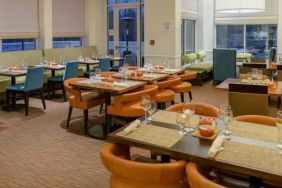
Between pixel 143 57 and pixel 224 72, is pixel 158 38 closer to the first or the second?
pixel 143 57

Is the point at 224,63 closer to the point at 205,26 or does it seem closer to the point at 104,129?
the point at 205,26

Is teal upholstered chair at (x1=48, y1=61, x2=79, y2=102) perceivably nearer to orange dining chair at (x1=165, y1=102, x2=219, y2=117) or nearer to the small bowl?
orange dining chair at (x1=165, y1=102, x2=219, y2=117)

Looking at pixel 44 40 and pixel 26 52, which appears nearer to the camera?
pixel 26 52

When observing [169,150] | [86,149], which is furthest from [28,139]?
[169,150]

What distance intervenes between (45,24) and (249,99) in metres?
6.75

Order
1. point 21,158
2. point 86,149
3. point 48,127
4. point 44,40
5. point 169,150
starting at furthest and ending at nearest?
point 44,40 → point 48,127 → point 86,149 → point 21,158 → point 169,150

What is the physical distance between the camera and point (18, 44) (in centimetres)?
921

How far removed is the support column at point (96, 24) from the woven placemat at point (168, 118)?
8544mm

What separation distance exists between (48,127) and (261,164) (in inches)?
171

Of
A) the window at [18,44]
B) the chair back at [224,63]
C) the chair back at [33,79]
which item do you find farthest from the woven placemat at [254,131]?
the window at [18,44]

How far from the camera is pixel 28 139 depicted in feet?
16.9

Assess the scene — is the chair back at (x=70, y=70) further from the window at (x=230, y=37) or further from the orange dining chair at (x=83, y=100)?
the window at (x=230, y=37)

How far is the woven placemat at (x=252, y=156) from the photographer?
6.86ft

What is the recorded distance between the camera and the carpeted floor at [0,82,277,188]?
377 cm
